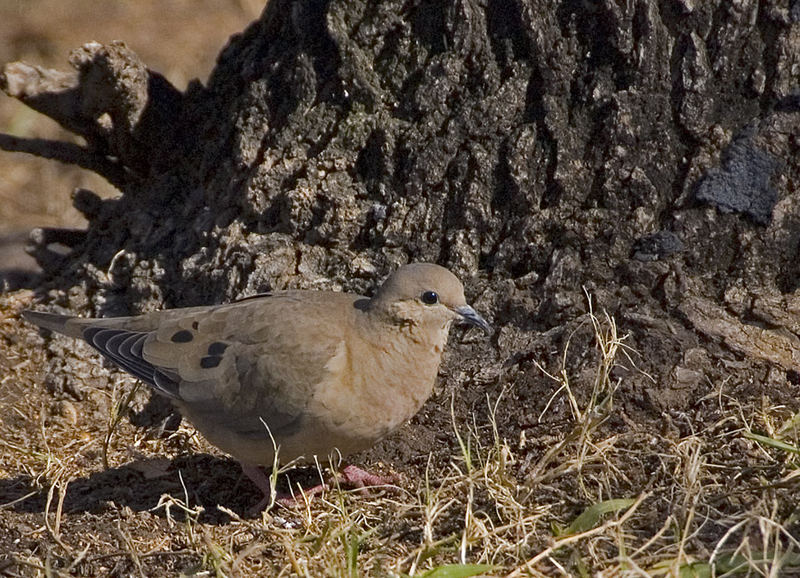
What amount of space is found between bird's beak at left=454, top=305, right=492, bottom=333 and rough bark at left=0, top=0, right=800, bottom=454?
9.8 inches

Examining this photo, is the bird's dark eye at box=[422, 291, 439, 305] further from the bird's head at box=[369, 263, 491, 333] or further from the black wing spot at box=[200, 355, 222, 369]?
the black wing spot at box=[200, 355, 222, 369]

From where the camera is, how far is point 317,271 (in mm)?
4660

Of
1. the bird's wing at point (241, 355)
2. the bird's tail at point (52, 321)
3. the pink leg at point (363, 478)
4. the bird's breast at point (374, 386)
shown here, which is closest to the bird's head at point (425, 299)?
the bird's breast at point (374, 386)

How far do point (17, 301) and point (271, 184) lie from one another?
67.0 inches

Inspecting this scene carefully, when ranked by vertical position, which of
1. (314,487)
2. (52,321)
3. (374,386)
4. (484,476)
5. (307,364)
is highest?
(52,321)

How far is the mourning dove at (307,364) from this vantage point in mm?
3912

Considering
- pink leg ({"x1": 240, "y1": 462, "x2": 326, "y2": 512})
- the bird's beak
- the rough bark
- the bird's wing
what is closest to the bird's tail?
the bird's wing

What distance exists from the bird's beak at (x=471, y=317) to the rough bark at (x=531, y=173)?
25 cm

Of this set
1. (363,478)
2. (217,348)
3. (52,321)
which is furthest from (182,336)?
(363,478)

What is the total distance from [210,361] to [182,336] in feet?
0.73

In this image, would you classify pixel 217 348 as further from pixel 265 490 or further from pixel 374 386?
pixel 374 386

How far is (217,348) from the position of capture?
422 centimetres

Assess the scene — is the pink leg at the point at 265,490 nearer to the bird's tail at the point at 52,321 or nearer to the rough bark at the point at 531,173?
the rough bark at the point at 531,173

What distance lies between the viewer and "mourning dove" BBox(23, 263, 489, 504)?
3.91 metres
